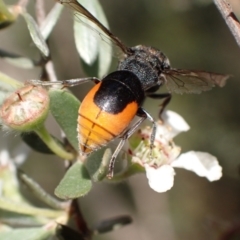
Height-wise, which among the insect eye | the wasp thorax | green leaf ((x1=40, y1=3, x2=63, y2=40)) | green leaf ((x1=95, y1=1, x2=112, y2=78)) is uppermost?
green leaf ((x1=40, y1=3, x2=63, y2=40))

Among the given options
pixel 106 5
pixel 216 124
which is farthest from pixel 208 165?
pixel 106 5

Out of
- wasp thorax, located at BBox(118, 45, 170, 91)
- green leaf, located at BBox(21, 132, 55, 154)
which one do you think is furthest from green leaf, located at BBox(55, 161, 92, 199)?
wasp thorax, located at BBox(118, 45, 170, 91)

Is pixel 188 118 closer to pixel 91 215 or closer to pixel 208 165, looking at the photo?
pixel 91 215

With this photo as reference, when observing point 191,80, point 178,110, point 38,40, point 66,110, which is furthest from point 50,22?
point 178,110

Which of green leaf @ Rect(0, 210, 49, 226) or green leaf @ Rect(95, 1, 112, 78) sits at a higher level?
green leaf @ Rect(95, 1, 112, 78)

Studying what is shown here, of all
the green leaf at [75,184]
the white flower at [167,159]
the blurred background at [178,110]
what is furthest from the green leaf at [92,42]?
the blurred background at [178,110]

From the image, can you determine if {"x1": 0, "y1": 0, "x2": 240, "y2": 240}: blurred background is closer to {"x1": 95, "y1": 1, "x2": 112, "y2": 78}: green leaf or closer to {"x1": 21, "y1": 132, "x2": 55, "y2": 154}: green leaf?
{"x1": 95, "y1": 1, "x2": 112, "y2": 78}: green leaf
